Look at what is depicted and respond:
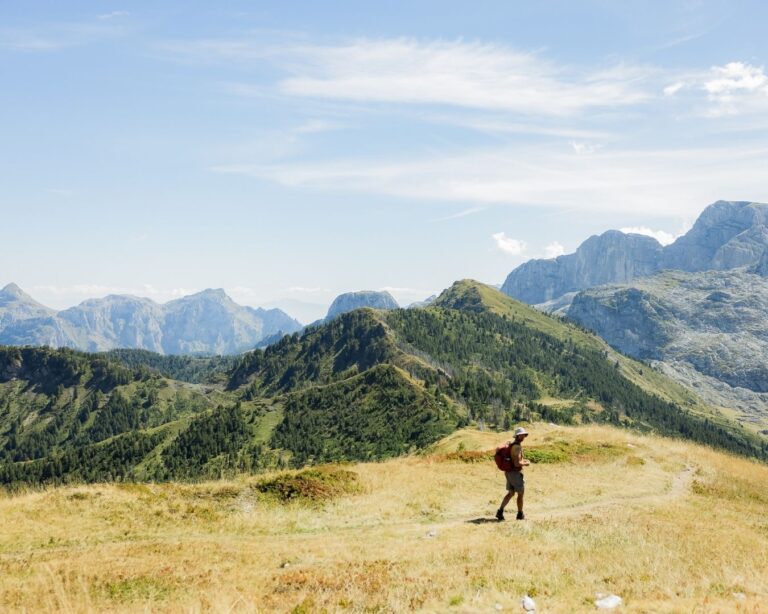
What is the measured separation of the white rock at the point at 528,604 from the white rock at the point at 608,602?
1.70 meters

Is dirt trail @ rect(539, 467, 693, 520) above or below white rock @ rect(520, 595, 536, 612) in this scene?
below

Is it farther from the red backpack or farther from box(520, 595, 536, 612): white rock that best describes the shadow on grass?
box(520, 595, 536, 612): white rock

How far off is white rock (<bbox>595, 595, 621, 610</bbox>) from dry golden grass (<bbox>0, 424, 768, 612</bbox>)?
0.29 meters

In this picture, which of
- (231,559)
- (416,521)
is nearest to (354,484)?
(416,521)

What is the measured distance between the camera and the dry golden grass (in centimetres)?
1508

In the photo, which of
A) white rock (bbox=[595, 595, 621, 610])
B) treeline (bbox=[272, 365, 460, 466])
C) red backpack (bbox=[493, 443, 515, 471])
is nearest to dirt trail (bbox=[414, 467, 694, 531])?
red backpack (bbox=[493, 443, 515, 471])

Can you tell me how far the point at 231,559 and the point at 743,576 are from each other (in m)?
A: 17.7

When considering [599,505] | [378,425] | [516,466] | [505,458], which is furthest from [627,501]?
[378,425]

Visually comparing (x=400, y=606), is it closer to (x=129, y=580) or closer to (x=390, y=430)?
(x=129, y=580)

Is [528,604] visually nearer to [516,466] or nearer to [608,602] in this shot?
[608,602]

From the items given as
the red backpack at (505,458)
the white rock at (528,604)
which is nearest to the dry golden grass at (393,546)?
the white rock at (528,604)

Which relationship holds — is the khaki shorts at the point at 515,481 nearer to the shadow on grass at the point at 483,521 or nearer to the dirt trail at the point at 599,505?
the shadow on grass at the point at 483,521

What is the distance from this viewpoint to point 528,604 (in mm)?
13898

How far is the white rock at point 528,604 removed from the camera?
13719 mm
